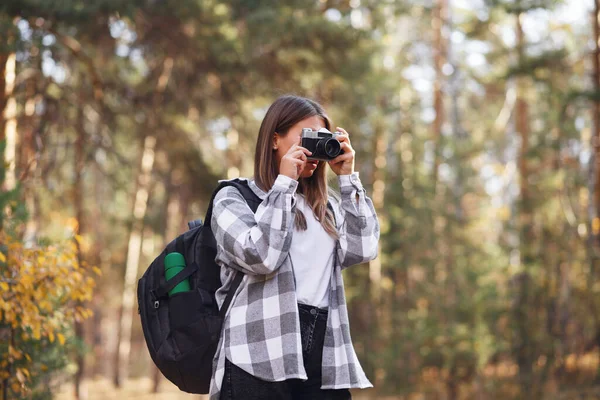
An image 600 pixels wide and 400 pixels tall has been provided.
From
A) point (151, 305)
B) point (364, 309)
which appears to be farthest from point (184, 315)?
point (364, 309)

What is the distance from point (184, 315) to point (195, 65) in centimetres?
930

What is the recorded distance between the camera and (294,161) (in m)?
2.58

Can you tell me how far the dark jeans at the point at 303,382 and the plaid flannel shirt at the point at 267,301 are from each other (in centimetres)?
2

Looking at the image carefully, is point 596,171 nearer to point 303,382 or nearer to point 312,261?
point 312,261

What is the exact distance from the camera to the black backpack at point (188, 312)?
253 centimetres

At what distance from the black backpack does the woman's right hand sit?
18cm

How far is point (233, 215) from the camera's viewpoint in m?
2.55

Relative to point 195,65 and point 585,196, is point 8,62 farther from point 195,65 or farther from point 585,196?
point 585,196

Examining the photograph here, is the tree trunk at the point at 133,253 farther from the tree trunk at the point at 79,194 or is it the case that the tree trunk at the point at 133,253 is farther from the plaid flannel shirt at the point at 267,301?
the plaid flannel shirt at the point at 267,301

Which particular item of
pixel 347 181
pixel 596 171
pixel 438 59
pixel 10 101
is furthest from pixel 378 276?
pixel 347 181

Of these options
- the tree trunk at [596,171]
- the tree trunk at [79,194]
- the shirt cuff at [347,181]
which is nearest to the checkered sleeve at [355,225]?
the shirt cuff at [347,181]

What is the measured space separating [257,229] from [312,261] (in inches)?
10.7

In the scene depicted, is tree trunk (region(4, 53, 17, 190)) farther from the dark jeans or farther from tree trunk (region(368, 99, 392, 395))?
tree trunk (region(368, 99, 392, 395))

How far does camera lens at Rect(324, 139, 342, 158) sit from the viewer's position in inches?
105
